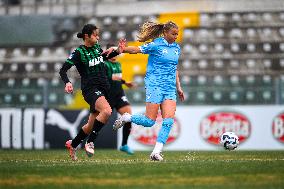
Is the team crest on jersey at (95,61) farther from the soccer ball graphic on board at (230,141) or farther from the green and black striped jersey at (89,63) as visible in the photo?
the soccer ball graphic on board at (230,141)

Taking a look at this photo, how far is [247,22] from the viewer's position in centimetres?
2417

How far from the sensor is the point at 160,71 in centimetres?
1105

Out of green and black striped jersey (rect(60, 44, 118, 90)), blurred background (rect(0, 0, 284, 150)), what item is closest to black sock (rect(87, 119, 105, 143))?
green and black striped jersey (rect(60, 44, 118, 90))

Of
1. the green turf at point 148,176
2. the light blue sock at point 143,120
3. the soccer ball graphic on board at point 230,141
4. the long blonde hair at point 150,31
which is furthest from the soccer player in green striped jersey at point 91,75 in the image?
the soccer ball graphic on board at point 230,141

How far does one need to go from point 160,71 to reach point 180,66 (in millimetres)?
11251

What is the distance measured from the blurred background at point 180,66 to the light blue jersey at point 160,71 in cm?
776

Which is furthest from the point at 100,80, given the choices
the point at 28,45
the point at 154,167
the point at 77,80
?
the point at 28,45

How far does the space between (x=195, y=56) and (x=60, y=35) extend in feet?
16.5

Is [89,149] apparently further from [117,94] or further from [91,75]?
[117,94]

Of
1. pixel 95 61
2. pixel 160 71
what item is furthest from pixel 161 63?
pixel 95 61

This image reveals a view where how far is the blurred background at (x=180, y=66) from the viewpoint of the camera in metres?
18.8

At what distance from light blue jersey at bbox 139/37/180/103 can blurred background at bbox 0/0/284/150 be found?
776 centimetres

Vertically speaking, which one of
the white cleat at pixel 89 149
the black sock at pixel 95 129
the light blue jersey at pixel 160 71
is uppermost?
the light blue jersey at pixel 160 71

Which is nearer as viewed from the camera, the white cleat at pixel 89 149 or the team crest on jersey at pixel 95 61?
the white cleat at pixel 89 149
